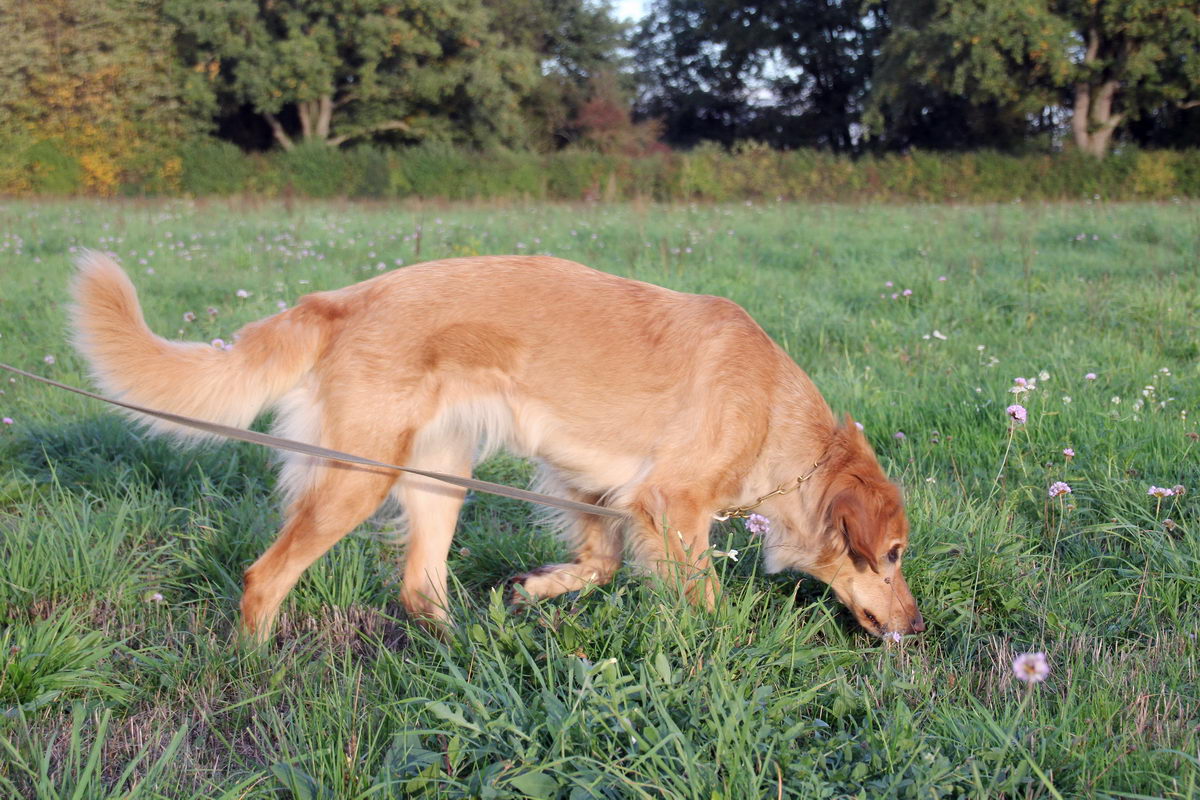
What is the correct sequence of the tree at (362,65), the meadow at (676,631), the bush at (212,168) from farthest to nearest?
the tree at (362,65) < the bush at (212,168) < the meadow at (676,631)

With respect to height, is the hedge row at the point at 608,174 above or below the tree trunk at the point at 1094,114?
below

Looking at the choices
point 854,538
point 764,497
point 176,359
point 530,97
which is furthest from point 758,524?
point 530,97

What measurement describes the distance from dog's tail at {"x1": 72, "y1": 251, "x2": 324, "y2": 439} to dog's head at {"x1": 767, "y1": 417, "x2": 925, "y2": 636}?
71.5 inches

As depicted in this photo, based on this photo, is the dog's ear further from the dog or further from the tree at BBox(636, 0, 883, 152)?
the tree at BBox(636, 0, 883, 152)

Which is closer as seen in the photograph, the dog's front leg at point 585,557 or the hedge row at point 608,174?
the dog's front leg at point 585,557

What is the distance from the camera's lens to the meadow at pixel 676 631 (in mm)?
2021

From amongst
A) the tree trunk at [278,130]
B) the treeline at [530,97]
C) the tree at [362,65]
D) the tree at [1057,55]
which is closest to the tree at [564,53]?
the treeline at [530,97]

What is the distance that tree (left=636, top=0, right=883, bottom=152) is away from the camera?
134 ft

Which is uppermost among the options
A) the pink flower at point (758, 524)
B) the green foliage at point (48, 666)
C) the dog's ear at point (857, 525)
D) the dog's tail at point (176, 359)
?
the dog's tail at point (176, 359)

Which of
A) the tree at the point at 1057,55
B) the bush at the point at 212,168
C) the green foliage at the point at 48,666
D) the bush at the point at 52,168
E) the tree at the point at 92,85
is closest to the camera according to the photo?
the green foliage at the point at 48,666

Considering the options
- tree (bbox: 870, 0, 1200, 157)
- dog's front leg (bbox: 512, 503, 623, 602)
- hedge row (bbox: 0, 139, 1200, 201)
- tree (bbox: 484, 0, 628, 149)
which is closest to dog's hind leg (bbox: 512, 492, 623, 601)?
dog's front leg (bbox: 512, 503, 623, 602)

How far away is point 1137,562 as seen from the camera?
130 inches

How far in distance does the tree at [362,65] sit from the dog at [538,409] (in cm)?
2644

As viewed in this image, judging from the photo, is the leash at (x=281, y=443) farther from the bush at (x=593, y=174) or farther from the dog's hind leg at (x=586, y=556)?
the bush at (x=593, y=174)
